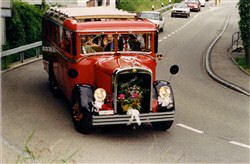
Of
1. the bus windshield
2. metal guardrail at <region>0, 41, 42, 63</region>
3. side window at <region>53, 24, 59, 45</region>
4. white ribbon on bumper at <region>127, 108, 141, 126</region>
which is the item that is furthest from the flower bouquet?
metal guardrail at <region>0, 41, 42, 63</region>

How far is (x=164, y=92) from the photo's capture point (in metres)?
12.2

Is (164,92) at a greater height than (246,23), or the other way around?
(246,23)

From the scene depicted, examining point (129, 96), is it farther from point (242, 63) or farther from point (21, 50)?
point (242, 63)

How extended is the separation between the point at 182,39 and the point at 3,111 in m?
21.0

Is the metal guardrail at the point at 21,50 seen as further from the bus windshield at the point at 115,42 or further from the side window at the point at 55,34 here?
the bus windshield at the point at 115,42

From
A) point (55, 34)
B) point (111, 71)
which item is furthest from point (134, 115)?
point (55, 34)

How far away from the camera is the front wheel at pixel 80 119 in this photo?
11.6 m

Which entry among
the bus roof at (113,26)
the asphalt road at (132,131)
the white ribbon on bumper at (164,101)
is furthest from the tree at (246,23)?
the white ribbon on bumper at (164,101)

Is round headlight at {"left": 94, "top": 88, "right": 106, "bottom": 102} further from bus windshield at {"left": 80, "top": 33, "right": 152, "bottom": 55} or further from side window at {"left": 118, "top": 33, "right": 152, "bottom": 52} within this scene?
side window at {"left": 118, "top": 33, "right": 152, "bottom": 52}

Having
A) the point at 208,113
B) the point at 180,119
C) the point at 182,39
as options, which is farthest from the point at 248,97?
the point at 182,39

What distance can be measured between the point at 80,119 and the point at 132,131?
144 cm

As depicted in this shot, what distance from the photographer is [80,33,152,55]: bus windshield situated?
12.5 meters

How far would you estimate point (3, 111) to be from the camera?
14.1 metres

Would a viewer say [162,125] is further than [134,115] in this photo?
Yes
